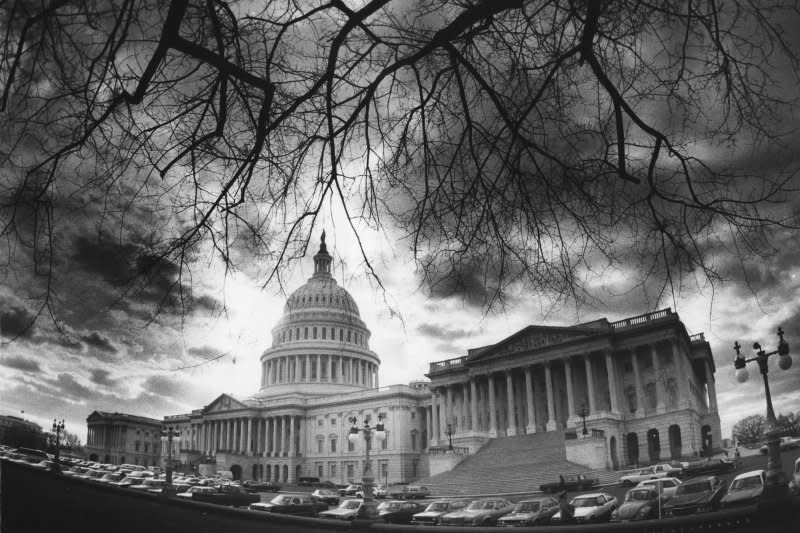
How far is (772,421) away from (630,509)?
2.03 meters

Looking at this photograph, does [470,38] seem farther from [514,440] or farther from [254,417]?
[254,417]

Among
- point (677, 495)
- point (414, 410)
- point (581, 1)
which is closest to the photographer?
point (581, 1)

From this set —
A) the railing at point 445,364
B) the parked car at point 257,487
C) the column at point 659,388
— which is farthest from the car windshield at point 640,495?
the railing at point 445,364

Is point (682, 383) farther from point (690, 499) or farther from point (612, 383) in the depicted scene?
point (690, 499)

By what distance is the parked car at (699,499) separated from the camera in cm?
561

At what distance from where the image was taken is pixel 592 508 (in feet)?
23.1

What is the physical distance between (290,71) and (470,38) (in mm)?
1103

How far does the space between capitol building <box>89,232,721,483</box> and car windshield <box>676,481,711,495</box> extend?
4130 millimetres

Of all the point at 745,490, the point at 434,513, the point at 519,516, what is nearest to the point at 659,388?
the point at 434,513

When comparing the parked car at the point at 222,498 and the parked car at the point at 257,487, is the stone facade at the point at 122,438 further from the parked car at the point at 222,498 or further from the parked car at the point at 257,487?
the parked car at the point at 257,487

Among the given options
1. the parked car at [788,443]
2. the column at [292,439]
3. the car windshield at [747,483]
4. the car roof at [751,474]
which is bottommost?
the column at [292,439]

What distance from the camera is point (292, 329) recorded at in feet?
244

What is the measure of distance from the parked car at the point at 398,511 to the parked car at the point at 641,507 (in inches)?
135

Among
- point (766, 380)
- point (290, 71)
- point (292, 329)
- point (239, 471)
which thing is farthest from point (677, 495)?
point (292, 329)
